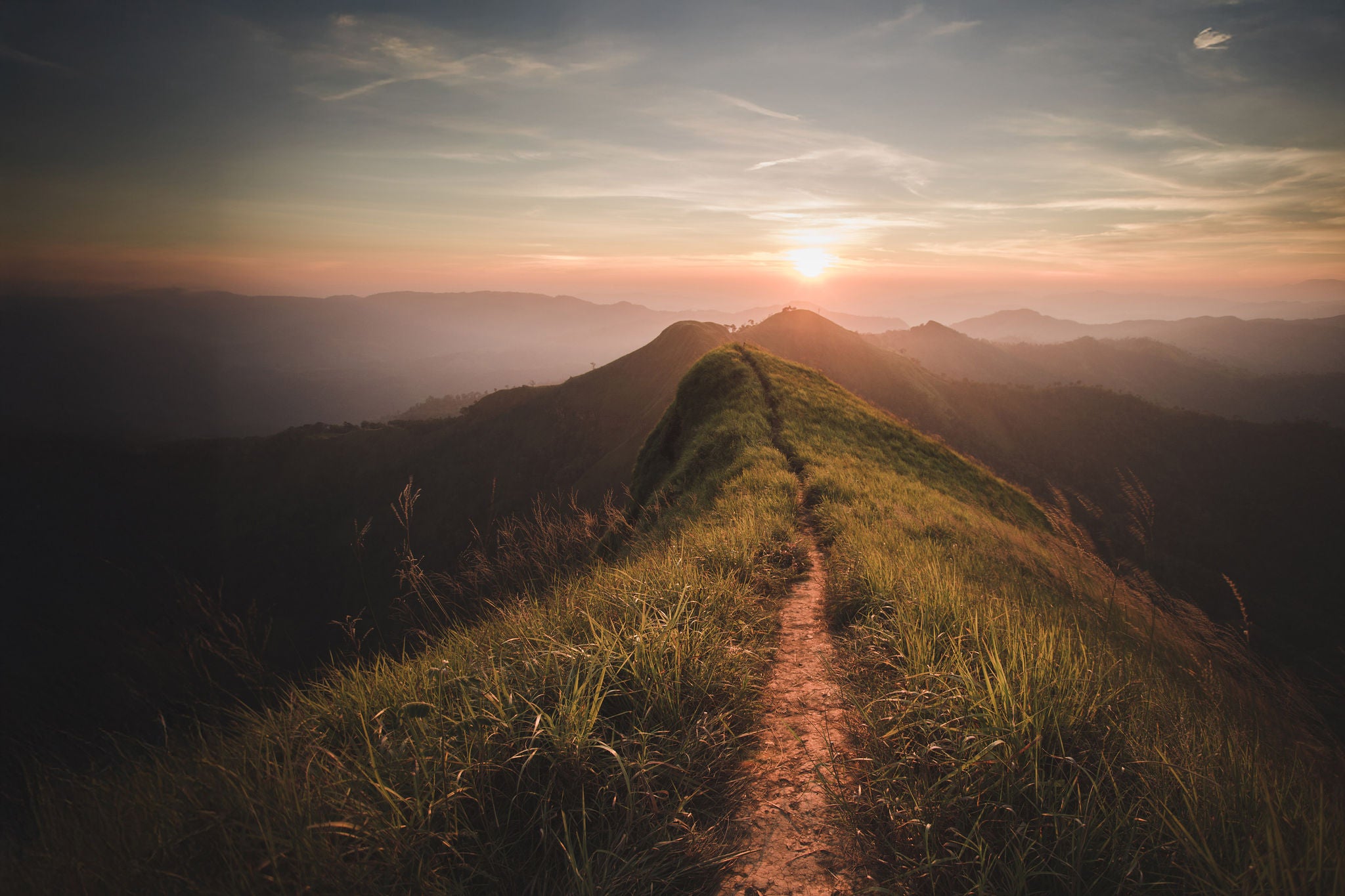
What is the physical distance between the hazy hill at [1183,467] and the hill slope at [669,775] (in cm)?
3734

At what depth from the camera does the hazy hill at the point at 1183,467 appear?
36312 mm

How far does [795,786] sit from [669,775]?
758mm

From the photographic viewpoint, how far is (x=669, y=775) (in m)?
2.61

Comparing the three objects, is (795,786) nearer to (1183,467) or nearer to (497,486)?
(497,486)

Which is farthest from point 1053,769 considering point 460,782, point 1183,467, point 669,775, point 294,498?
point 1183,467

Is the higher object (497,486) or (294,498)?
(497,486)

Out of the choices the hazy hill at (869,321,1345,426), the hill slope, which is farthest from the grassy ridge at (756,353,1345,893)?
the hazy hill at (869,321,1345,426)

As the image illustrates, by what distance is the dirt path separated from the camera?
2293mm

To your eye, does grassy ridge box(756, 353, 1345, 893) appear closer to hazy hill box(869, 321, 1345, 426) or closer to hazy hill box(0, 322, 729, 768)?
hazy hill box(0, 322, 729, 768)

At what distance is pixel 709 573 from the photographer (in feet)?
16.3

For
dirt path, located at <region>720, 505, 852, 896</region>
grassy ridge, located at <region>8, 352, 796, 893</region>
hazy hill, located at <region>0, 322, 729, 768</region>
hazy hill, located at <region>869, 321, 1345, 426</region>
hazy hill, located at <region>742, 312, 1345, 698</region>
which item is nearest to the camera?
grassy ridge, located at <region>8, 352, 796, 893</region>

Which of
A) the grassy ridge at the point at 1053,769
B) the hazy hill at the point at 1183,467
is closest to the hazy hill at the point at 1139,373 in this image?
the hazy hill at the point at 1183,467

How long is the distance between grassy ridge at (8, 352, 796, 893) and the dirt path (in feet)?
0.51

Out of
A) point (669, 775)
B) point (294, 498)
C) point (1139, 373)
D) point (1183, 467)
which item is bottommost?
point (294, 498)
